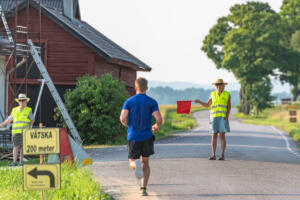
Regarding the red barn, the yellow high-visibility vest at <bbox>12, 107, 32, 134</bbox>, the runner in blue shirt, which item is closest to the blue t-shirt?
the runner in blue shirt

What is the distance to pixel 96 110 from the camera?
71.8ft

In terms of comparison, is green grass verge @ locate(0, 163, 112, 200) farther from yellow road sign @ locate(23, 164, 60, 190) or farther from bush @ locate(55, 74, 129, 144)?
bush @ locate(55, 74, 129, 144)

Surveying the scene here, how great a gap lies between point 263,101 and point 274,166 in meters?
44.8

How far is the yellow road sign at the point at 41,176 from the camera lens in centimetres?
677

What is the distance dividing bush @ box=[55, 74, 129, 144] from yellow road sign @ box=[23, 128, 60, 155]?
14261 mm

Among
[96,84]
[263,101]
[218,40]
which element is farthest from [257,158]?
[218,40]

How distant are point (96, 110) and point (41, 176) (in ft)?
Result: 49.6

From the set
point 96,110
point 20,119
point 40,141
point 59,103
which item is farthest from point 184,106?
point 96,110

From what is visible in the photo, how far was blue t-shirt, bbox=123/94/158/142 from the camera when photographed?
8211 mm

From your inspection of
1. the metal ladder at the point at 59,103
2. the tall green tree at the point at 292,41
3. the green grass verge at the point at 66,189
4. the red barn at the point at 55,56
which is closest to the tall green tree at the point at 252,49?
the tall green tree at the point at 292,41

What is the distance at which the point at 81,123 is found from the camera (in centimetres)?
2152

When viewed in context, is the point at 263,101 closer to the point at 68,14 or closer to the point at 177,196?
the point at 68,14

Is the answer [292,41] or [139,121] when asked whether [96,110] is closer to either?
[139,121]

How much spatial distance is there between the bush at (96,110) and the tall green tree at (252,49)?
36208mm
